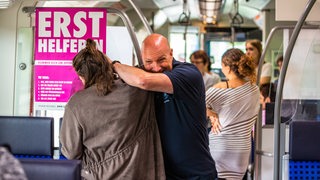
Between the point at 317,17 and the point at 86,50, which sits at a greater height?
the point at 317,17

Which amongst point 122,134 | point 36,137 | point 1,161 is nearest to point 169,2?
point 36,137

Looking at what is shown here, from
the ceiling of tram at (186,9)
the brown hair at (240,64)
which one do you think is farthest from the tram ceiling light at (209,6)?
the brown hair at (240,64)

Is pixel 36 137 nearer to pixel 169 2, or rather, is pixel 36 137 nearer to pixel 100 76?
pixel 100 76

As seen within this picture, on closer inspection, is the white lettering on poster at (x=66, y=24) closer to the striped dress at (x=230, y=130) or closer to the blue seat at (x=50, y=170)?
the striped dress at (x=230, y=130)

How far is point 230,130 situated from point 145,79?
1184 mm

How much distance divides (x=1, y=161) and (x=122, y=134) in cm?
99

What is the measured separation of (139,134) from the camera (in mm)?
2393

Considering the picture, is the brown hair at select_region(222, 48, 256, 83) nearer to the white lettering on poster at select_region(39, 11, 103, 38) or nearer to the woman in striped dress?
the woman in striped dress

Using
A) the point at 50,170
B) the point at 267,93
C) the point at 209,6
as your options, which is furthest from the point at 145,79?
the point at 209,6

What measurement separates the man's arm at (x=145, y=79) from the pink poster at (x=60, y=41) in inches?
51.0

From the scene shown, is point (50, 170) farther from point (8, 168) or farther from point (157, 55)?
point (157, 55)

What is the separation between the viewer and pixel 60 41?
3.68 metres

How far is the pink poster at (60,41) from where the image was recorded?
3.69 meters

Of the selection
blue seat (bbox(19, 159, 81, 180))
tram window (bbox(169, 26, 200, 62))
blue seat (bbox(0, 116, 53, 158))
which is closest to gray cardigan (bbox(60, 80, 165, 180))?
blue seat (bbox(19, 159, 81, 180))
